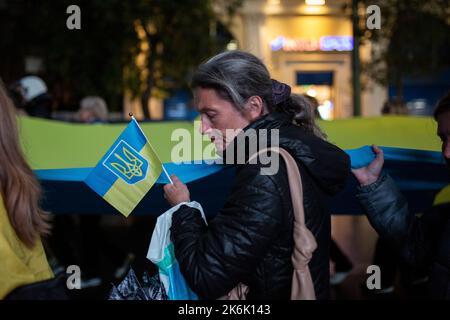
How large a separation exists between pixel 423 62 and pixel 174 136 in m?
8.87

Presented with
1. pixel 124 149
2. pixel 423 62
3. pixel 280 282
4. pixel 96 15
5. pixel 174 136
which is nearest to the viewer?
pixel 280 282

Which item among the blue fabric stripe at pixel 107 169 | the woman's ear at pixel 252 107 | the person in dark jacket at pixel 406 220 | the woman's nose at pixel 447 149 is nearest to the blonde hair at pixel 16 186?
the blue fabric stripe at pixel 107 169

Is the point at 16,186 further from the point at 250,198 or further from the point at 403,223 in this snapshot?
the point at 403,223

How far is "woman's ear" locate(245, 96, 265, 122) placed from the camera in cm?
212

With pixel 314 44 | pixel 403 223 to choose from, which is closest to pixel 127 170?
pixel 403 223

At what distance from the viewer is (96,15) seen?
9.43 metres

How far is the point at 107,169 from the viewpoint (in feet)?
7.54

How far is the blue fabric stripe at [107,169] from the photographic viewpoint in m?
2.28

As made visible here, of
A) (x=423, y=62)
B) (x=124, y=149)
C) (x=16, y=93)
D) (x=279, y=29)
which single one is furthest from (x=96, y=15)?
(x=279, y=29)

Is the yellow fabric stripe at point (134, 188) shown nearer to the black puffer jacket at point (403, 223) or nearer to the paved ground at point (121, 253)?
the black puffer jacket at point (403, 223)

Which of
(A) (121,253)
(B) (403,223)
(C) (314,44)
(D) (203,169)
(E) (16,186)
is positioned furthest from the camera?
(C) (314,44)

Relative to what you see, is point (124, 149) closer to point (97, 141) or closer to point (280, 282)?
point (280, 282)

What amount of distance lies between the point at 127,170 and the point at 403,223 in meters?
1.03
